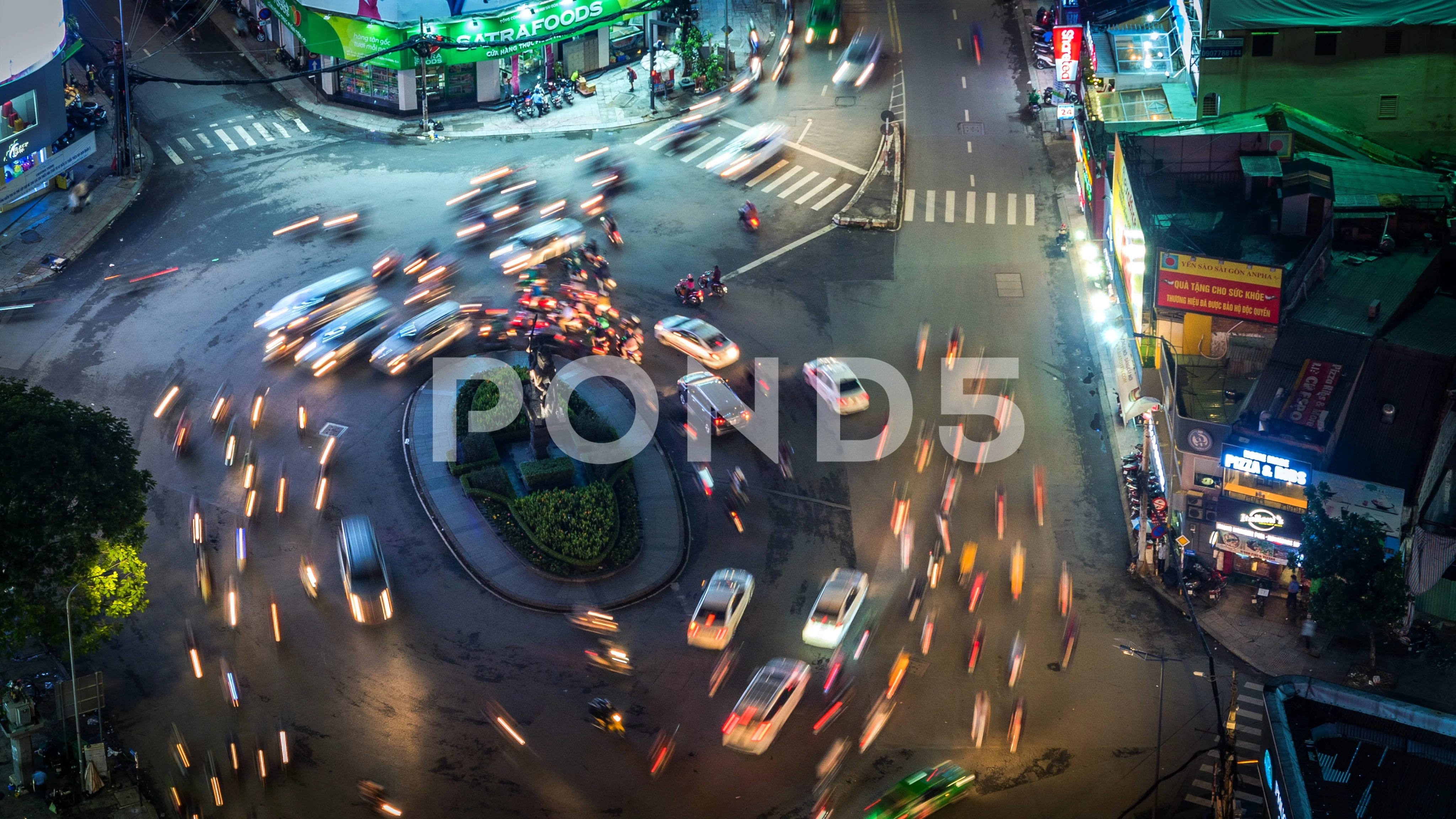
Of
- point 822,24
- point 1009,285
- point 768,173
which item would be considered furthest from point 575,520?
point 822,24

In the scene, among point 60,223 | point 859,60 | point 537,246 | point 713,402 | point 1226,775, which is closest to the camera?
point 1226,775

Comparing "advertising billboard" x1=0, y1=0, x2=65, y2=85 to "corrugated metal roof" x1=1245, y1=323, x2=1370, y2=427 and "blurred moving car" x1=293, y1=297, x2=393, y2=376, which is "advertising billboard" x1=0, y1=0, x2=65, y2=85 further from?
"corrugated metal roof" x1=1245, y1=323, x2=1370, y2=427

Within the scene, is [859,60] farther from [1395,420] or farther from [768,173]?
[1395,420]

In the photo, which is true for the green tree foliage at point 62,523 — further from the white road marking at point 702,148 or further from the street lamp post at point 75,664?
the white road marking at point 702,148

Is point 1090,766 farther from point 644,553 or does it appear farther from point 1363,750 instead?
point 644,553

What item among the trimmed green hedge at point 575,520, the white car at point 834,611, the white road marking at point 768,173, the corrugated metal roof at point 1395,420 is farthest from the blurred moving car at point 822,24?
the white car at point 834,611
